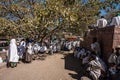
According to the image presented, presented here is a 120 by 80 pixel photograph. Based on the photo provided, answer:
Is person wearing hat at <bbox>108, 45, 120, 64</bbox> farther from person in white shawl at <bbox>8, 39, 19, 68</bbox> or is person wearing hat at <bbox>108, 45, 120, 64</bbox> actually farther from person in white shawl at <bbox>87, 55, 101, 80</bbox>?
person in white shawl at <bbox>8, 39, 19, 68</bbox>

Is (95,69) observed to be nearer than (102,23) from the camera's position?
Yes

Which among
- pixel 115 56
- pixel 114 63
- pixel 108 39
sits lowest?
pixel 114 63

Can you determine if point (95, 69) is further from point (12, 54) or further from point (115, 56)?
point (12, 54)

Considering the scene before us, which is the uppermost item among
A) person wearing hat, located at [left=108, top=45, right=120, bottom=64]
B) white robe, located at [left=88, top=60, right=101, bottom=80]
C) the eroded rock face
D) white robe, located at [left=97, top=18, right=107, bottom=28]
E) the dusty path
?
white robe, located at [left=97, top=18, right=107, bottom=28]

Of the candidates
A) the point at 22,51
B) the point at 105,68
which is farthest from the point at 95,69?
the point at 22,51

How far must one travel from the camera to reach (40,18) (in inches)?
722

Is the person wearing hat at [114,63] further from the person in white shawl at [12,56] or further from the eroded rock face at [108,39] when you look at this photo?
the person in white shawl at [12,56]

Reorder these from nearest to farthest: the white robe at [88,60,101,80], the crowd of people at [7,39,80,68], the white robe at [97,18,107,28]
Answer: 1. the white robe at [88,60,101,80]
2. the white robe at [97,18,107,28]
3. the crowd of people at [7,39,80,68]

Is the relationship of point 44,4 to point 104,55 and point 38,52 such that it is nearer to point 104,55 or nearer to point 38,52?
point 38,52

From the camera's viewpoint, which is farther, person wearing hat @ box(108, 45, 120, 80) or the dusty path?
the dusty path

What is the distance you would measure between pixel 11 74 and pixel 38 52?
10.1 metres

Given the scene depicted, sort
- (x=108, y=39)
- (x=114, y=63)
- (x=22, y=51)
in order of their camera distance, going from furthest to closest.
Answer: (x=22, y=51), (x=108, y=39), (x=114, y=63)

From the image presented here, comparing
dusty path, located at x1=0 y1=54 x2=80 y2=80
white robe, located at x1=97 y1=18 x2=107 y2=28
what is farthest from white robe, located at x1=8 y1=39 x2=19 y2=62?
white robe, located at x1=97 y1=18 x2=107 y2=28

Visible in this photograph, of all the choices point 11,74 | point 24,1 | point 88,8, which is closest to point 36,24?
point 24,1
